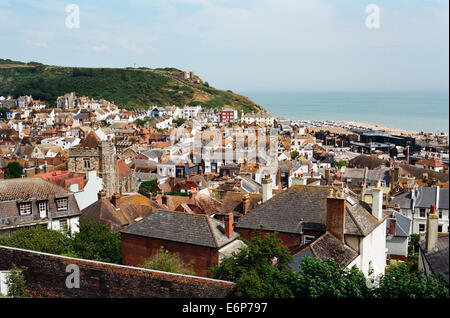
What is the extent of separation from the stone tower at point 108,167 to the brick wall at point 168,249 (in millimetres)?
18591

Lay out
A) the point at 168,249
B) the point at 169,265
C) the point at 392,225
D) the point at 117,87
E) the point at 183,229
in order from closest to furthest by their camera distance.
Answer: the point at 169,265 < the point at 168,249 < the point at 183,229 < the point at 392,225 < the point at 117,87

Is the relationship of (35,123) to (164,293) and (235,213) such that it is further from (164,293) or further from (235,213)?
(164,293)

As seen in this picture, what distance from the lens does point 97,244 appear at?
1738cm

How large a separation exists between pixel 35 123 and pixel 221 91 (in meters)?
72.0

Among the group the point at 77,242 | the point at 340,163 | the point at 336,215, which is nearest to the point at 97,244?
Answer: the point at 77,242

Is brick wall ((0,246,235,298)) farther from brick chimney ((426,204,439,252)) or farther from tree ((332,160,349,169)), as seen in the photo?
tree ((332,160,349,169))

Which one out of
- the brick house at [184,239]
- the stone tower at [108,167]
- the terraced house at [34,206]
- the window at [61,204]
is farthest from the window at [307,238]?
the stone tower at [108,167]

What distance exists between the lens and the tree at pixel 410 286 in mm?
9062

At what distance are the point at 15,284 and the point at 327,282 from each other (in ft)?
28.6

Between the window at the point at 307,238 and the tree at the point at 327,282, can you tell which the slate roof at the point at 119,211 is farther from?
the tree at the point at 327,282

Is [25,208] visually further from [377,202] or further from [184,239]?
[377,202]

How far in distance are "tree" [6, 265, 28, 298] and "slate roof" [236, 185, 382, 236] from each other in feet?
25.6

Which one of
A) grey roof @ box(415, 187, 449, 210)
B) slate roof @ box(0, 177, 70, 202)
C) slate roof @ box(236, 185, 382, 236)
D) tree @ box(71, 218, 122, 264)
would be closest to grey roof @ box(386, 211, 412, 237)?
grey roof @ box(415, 187, 449, 210)

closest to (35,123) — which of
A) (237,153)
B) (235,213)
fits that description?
(237,153)
